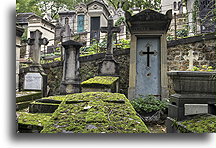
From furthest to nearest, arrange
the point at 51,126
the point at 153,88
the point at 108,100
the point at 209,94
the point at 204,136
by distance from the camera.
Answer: the point at 153,88 → the point at 209,94 → the point at 204,136 → the point at 108,100 → the point at 51,126

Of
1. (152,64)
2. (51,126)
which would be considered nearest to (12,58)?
(51,126)

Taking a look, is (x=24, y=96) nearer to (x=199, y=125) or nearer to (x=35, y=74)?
(x=35, y=74)

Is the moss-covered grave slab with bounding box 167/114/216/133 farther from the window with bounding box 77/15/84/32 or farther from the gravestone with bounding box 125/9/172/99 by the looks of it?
the window with bounding box 77/15/84/32

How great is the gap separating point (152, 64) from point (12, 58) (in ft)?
10.4

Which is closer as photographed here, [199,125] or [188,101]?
[199,125]

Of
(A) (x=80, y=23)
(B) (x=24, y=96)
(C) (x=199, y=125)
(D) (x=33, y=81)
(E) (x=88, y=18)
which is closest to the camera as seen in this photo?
(C) (x=199, y=125)

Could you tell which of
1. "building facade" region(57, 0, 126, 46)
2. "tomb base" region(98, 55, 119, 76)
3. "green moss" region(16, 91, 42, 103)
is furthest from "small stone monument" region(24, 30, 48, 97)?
"building facade" region(57, 0, 126, 46)

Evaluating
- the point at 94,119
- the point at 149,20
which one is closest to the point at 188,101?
the point at 94,119

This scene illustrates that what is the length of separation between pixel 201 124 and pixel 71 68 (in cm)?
354

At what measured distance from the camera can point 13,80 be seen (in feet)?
6.21

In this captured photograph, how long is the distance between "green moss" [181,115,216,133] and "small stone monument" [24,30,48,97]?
3960 mm

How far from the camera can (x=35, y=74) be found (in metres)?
4.77

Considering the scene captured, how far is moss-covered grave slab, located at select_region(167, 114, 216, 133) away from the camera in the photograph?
169cm

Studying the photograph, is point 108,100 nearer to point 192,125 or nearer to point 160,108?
point 192,125
